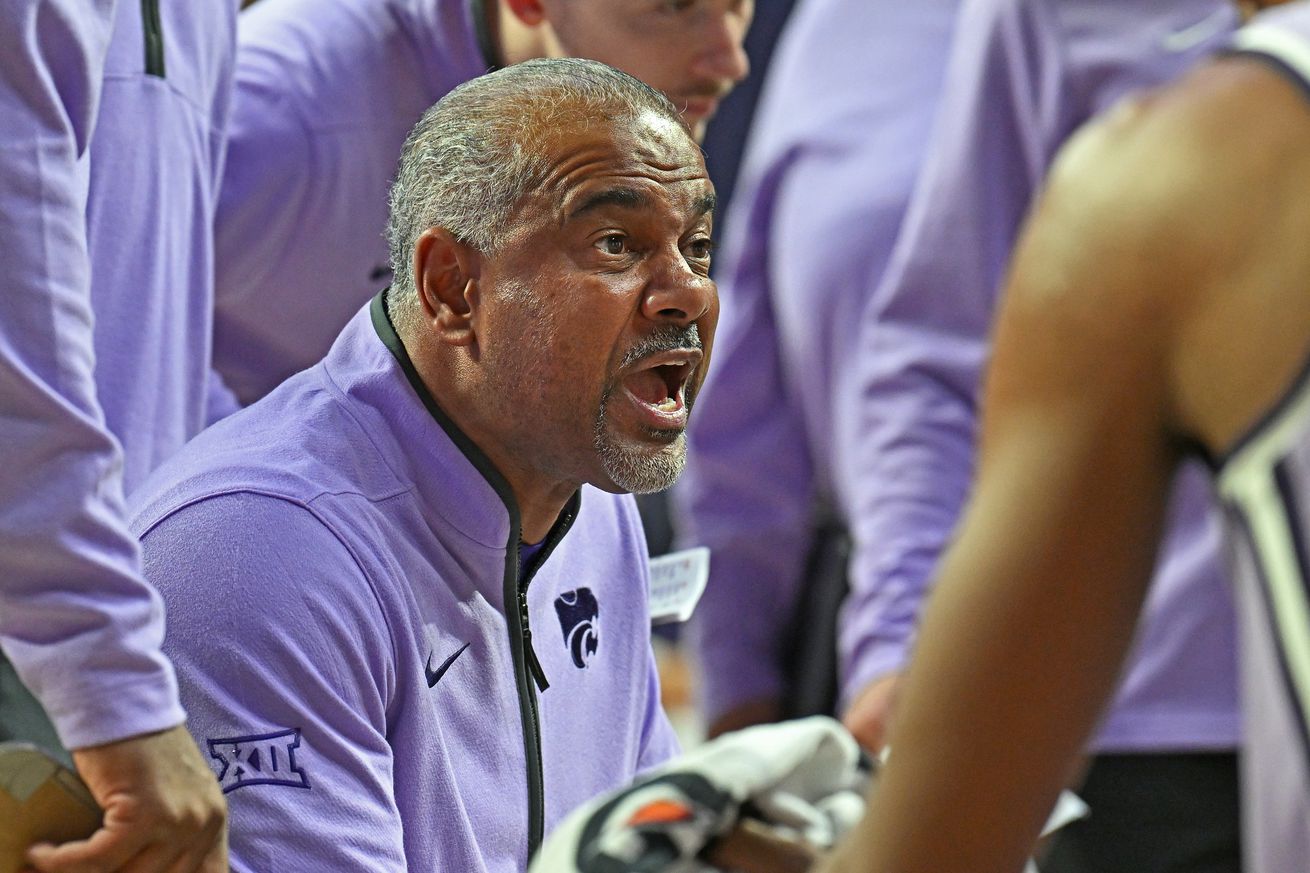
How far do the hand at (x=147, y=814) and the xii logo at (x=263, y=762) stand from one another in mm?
85

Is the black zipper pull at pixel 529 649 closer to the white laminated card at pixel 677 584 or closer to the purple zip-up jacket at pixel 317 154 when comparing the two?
the white laminated card at pixel 677 584

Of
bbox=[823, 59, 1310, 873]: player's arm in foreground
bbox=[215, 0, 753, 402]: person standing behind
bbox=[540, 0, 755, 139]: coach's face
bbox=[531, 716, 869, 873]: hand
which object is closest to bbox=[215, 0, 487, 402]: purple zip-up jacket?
bbox=[215, 0, 753, 402]: person standing behind

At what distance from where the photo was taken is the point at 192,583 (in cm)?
188

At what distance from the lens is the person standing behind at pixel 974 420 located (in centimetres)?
294

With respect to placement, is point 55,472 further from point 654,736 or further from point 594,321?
point 654,736

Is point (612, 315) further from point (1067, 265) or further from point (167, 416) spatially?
point (1067, 265)

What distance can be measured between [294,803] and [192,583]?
0.22m

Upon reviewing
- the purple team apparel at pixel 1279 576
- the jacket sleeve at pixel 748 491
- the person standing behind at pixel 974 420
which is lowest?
the jacket sleeve at pixel 748 491

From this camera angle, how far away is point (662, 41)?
2.93 metres

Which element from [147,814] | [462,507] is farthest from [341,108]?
[147,814]

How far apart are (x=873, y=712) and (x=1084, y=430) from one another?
217 centimetres

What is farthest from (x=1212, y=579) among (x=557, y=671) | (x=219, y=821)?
(x=219, y=821)

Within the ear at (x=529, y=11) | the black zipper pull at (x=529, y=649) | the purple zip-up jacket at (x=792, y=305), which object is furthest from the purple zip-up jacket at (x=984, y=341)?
the black zipper pull at (x=529, y=649)

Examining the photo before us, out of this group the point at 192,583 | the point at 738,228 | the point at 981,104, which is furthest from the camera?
the point at 738,228
